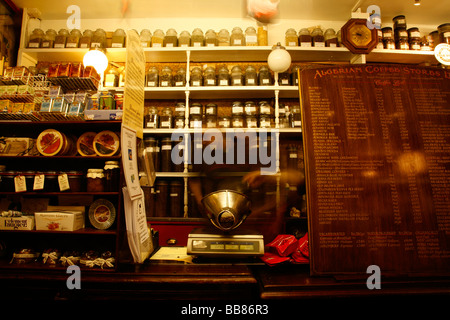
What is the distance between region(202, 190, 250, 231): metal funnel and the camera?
1.41 meters

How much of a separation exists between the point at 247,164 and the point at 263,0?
204cm

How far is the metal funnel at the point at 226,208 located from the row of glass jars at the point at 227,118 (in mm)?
1658

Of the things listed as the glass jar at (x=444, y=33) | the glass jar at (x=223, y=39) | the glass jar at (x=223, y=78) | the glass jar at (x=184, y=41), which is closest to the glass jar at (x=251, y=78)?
the glass jar at (x=223, y=78)

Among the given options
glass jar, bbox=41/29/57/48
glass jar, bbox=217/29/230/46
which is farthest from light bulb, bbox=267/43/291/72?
glass jar, bbox=41/29/57/48

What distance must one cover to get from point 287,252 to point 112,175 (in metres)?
1.24

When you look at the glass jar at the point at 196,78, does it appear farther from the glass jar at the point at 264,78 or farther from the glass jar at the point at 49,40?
the glass jar at the point at 49,40

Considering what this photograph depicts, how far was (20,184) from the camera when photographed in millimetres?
1588

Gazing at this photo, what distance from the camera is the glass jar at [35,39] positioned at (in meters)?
3.18

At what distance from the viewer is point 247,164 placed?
9.21 feet

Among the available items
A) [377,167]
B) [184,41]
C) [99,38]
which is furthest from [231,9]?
[377,167]

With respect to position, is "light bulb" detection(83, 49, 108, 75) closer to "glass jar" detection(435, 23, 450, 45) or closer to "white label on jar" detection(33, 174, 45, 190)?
"white label on jar" detection(33, 174, 45, 190)

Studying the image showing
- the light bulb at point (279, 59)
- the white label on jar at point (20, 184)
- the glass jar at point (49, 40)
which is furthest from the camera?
the glass jar at point (49, 40)

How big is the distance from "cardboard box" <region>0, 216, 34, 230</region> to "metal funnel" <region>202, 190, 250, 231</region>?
1.13 metres

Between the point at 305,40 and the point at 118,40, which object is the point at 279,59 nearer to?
the point at 305,40
